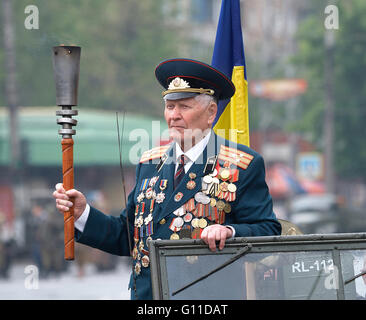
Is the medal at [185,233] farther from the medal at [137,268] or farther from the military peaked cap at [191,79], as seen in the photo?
the military peaked cap at [191,79]

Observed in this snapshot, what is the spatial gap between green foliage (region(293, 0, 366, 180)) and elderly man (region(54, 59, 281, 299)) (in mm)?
24085

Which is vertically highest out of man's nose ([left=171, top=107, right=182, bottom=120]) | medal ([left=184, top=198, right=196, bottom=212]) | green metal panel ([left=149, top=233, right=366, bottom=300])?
man's nose ([left=171, top=107, right=182, bottom=120])

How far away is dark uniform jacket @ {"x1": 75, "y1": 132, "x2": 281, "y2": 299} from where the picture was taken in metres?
3.75

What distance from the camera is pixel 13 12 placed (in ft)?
86.2

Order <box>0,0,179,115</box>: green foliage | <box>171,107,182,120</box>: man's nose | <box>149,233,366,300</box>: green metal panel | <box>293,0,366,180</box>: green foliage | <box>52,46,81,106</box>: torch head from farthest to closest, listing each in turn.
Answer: <box>0,0,179,115</box>: green foliage < <box>293,0,366,180</box>: green foliage < <box>171,107,182,120</box>: man's nose < <box>52,46,81,106</box>: torch head < <box>149,233,366,300</box>: green metal panel

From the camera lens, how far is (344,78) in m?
29.0

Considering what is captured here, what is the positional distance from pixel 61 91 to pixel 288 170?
3665 cm

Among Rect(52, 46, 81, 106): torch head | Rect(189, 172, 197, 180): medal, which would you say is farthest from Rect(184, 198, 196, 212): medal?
Rect(52, 46, 81, 106): torch head

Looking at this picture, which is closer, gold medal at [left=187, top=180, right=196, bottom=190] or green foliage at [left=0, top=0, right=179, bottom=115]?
gold medal at [left=187, top=180, right=196, bottom=190]

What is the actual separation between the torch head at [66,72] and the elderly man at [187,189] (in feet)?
1.42

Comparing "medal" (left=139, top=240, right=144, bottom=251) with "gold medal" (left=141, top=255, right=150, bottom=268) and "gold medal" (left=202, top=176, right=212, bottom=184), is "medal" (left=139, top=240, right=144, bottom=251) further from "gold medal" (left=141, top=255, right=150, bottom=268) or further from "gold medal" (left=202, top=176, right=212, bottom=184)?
"gold medal" (left=202, top=176, right=212, bottom=184)

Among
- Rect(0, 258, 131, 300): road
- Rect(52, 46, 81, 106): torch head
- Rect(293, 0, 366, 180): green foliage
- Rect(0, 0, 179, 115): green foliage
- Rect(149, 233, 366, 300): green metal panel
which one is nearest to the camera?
Rect(149, 233, 366, 300): green metal panel

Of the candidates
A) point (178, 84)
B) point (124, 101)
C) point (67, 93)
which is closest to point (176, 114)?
point (178, 84)
